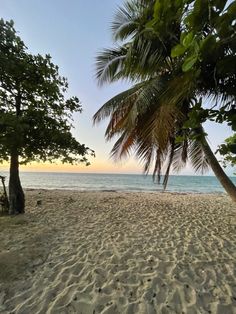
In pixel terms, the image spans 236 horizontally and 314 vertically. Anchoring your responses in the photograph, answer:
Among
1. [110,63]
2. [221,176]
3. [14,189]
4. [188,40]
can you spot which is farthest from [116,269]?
[110,63]

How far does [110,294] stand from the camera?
8.45 feet

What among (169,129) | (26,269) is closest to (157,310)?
(26,269)

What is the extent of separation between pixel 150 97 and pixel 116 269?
4.28 metres

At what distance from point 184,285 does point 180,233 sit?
229cm

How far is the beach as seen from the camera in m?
2.41

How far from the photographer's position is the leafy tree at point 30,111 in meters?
4.55

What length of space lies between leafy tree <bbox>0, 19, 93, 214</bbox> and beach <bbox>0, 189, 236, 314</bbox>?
2033mm

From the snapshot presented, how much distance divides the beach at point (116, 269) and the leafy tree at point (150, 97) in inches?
83.3

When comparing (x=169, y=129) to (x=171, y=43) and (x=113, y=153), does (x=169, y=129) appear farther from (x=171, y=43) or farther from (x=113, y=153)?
(x=113, y=153)

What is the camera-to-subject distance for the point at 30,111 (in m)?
5.57

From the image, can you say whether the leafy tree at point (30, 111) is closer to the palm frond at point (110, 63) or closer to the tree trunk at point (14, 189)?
the tree trunk at point (14, 189)

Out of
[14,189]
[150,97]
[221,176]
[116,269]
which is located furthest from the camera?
[14,189]

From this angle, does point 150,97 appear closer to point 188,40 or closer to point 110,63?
point 110,63

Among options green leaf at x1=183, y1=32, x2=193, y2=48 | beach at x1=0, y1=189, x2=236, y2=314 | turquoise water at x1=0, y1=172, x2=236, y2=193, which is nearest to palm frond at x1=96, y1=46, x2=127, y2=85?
beach at x1=0, y1=189, x2=236, y2=314
